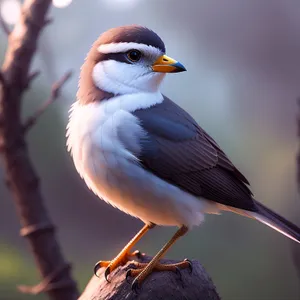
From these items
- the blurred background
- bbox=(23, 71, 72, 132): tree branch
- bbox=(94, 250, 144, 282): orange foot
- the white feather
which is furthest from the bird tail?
bbox=(23, 71, 72, 132): tree branch

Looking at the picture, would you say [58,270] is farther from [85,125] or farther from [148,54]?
[148,54]

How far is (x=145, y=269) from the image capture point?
43.6 inches

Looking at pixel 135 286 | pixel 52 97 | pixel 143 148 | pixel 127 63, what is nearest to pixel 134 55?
pixel 127 63

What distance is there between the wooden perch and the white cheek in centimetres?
38

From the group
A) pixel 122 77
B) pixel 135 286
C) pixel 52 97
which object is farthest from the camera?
pixel 52 97

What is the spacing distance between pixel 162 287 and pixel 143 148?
277mm

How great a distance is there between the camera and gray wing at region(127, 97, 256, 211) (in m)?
1.14

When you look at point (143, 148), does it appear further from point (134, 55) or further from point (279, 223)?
point (279, 223)

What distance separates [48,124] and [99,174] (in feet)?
2.11

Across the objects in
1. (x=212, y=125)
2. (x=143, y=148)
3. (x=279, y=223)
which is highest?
(x=143, y=148)

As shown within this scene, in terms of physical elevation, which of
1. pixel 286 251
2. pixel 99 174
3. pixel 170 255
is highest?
pixel 99 174

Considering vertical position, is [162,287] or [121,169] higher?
[121,169]

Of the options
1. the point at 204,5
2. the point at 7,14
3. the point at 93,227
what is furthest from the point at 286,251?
the point at 7,14

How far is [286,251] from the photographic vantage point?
1697 mm
